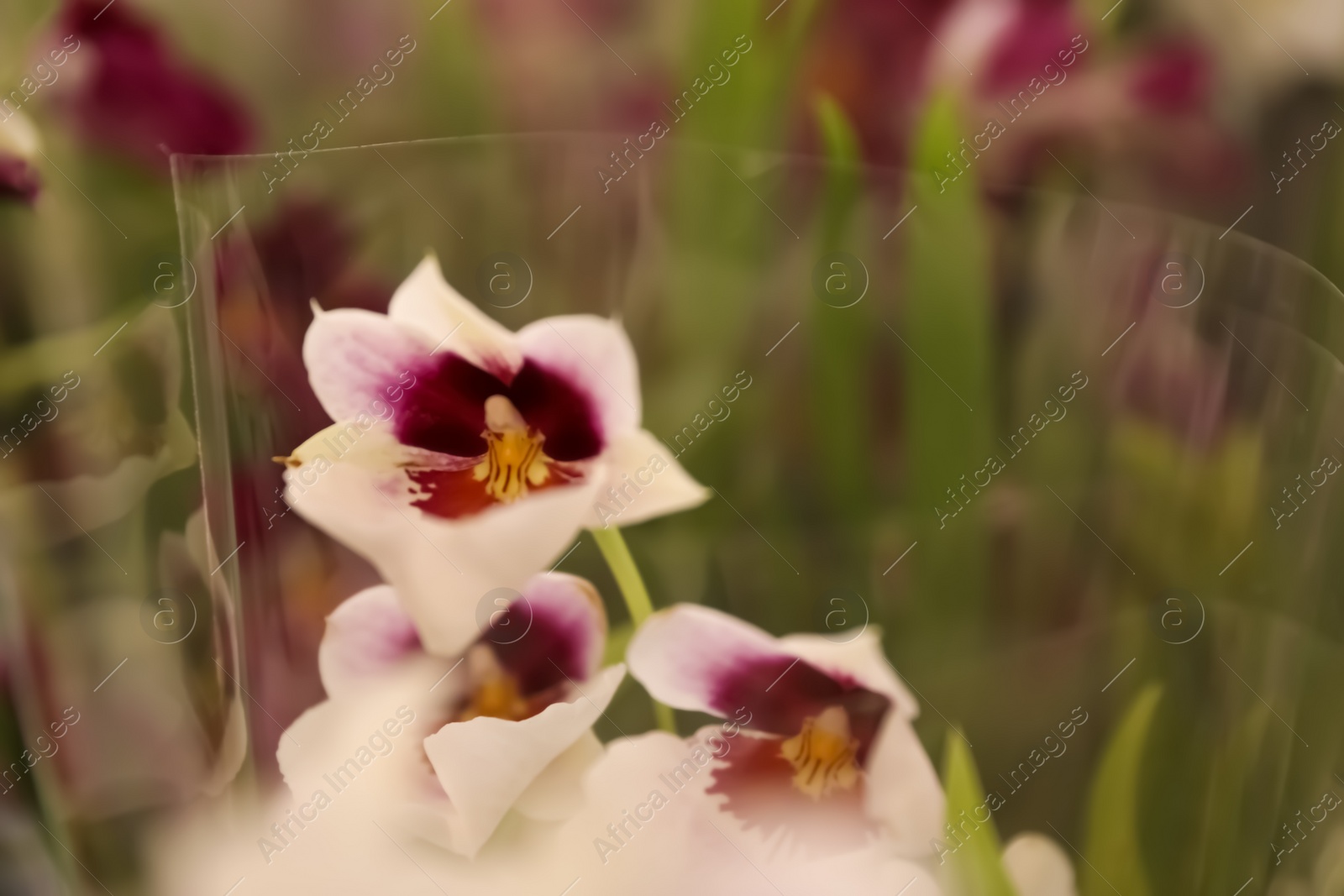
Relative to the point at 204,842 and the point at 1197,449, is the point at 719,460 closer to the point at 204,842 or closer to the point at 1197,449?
the point at 1197,449

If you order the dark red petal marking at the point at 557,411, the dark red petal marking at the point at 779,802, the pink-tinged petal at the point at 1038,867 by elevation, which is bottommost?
the pink-tinged petal at the point at 1038,867

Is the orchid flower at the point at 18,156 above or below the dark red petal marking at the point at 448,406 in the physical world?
above

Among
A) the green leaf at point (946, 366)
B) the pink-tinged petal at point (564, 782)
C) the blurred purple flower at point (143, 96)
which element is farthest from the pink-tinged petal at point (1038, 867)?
the blurred purple flower at point (143, 96)

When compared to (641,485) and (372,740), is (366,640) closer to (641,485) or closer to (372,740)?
(372,740)

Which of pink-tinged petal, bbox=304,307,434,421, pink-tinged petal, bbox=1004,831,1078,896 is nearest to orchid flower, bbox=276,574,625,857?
pink-tinged petal, bbox=304,307,434,421

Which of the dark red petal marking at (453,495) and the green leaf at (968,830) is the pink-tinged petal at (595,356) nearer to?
the dark red petal marking at (453,495)
